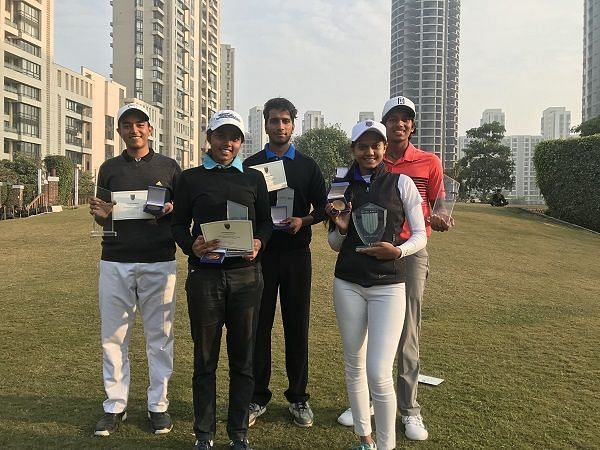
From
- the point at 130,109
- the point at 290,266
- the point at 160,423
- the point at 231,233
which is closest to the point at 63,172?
the point at 130,109

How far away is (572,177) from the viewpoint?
24969 millimetres

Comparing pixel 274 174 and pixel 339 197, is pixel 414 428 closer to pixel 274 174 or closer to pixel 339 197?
pixel 339 197

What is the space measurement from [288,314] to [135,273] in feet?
3.78

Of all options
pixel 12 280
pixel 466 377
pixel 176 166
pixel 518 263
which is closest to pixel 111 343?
pixel 176 166

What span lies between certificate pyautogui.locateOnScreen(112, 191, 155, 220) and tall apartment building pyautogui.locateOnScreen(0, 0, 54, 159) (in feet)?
149

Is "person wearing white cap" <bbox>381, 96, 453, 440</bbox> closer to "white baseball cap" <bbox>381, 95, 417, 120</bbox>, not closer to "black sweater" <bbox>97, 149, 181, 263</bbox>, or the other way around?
"white baseball cap" <bbox>381, 95, 417, 120</bbox>

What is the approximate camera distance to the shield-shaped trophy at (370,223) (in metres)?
3.25

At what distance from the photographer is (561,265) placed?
13836 mm

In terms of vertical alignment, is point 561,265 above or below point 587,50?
below

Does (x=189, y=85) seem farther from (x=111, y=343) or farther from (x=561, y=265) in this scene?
(x=111, y=343)

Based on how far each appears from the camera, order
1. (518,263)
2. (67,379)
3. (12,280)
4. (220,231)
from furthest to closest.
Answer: (518,263) → (12,280) → (67,379) → (220,231)

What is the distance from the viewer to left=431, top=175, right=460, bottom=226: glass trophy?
3.72m

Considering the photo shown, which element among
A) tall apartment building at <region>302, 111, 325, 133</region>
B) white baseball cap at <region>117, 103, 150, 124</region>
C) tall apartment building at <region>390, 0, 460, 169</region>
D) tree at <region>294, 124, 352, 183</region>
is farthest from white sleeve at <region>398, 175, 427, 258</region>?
tall apartment building at <region>302, 111, 325, 133</region>

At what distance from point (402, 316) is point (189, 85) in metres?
84.5
